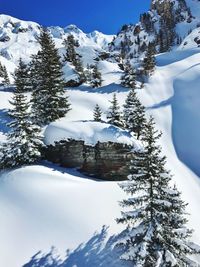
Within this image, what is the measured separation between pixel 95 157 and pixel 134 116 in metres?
8.06

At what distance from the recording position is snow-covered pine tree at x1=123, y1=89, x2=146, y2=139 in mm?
31109

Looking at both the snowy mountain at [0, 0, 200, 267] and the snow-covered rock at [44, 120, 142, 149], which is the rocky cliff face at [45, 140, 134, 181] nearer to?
the snow-covered rock at [44, 120, 142, 149]

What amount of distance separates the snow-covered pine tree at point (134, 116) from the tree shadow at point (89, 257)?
15.2 metres

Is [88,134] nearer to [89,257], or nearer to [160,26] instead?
[89,257]

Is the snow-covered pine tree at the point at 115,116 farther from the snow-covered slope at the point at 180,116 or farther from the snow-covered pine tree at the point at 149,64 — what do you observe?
the snow-covered pine tree at the point at 149,64

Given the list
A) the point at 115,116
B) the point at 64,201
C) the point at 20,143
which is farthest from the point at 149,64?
the point at 64,201

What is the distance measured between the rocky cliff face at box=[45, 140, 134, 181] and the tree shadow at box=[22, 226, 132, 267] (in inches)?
339

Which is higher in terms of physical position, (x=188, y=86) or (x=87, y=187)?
Answer: (x=188, y=86)

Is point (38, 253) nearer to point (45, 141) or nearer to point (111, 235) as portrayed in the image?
point (111, 235)

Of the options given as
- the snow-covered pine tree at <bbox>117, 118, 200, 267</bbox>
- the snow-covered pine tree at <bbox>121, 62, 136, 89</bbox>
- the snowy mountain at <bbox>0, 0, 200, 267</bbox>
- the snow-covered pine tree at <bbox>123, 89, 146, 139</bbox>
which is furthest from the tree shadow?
the snow-covered pine tree at <bbox>121, 62, 136, 89</bbox>

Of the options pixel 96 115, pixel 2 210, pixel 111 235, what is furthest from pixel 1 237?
pixel 96 115

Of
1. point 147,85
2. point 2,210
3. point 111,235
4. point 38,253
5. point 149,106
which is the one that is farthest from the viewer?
point 147,85

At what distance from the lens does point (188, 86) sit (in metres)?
47.2

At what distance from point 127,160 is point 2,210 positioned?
36.1 feet
